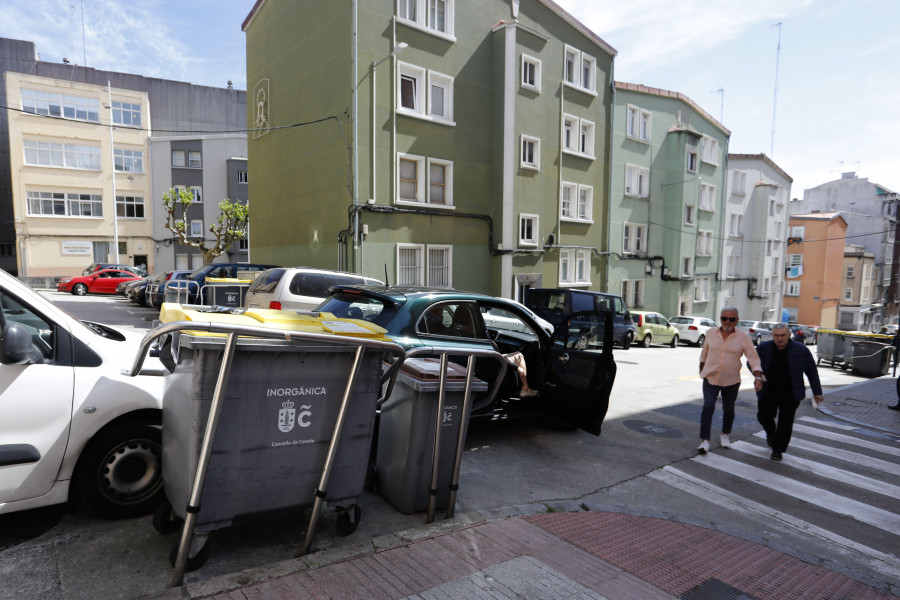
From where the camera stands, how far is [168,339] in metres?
3.64

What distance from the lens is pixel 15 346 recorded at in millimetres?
3227

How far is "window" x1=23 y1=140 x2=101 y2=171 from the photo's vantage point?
1312 inches

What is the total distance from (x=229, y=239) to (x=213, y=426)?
31.5 metres

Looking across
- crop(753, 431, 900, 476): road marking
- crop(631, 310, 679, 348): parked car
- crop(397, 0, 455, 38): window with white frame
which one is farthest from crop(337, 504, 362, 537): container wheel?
crop(631, 310, 679, 348): parked car

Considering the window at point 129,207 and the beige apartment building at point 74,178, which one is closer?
the beige apartment building at point 74,178

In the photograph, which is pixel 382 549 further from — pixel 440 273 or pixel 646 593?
pixel 440 273

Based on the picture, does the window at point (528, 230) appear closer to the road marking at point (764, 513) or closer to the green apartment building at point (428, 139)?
the green apartment building at point (428, 139)

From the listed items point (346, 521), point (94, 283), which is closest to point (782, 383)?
point (346, 521)

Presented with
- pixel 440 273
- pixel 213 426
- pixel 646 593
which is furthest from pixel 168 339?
pixel 440 273

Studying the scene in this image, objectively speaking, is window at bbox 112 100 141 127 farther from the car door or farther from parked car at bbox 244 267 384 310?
the car door

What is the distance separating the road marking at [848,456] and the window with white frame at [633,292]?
20179 mm

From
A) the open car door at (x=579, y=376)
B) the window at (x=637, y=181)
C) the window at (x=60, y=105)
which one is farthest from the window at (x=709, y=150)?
the window at (x=60, y=105)

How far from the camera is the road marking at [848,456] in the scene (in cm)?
634

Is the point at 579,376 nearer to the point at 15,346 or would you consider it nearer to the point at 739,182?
the point at 15,346
